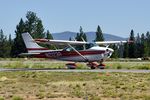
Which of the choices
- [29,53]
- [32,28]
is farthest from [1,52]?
[29,53]

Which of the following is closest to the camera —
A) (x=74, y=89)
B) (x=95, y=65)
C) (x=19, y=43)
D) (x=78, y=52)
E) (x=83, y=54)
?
(x=74, y=89)

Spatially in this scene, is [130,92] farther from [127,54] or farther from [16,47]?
[127,54]

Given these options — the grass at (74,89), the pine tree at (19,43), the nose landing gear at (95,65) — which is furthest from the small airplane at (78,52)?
the pine tree at (19,43)

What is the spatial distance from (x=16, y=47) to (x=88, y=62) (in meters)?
71.1

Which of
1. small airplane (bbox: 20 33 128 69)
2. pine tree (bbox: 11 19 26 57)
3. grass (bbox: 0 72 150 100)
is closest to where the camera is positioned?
grass (bbox: 0 72 150 100)

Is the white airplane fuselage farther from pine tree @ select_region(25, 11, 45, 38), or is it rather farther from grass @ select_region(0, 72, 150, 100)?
pine tree @ select_region(25, 11, 45, 38)

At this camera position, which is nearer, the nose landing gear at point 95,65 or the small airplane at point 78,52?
the nose landing gear at point 95,65

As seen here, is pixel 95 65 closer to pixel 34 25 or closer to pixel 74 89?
pixel 74 89

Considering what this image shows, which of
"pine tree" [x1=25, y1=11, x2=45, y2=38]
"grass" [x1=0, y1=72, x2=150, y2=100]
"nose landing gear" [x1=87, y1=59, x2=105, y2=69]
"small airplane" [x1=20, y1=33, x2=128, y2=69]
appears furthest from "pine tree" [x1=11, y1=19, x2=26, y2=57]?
"grass" [x1=0, y1=72, x2=150, y2=100]

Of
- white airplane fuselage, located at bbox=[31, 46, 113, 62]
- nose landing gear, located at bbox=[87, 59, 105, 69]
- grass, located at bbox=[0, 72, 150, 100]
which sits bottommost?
grass, located at bbox=[0, 72, 150, 100]

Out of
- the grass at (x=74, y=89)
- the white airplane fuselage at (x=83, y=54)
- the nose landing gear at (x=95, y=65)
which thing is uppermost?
the white airplane fuselage at (x=83, y=54)

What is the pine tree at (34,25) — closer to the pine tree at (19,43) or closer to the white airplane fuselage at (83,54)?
the pine tree at (19,43)

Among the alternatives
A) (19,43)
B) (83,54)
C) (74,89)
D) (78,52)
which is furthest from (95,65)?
(19,43)

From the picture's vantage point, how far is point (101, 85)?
26141mm
